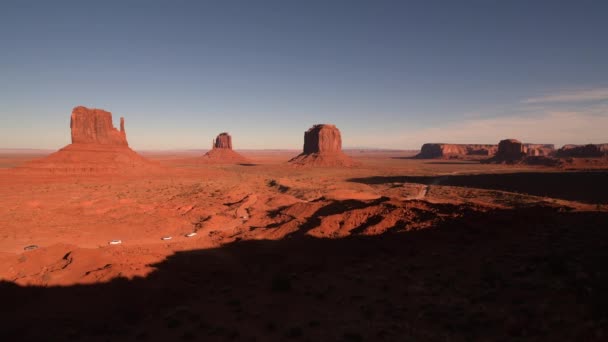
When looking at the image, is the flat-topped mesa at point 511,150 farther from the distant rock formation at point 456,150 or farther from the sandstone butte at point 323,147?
the sandstone butte at point 323,147

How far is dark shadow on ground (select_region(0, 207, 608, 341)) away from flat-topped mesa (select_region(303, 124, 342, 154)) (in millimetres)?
100905

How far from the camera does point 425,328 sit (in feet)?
28.8

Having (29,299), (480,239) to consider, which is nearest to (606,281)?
(480,239)

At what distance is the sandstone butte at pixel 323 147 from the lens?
11193cm

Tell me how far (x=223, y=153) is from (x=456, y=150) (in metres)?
153

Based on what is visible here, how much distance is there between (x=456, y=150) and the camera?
190 metres

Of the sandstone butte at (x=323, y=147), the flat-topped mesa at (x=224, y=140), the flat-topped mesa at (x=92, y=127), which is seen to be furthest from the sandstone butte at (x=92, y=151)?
the flat-topped mesa at (x=224, y=140)

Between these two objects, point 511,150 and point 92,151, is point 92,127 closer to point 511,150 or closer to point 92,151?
point 92,151

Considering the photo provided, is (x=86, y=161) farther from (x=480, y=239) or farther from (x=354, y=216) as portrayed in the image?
(x=480, y=239)

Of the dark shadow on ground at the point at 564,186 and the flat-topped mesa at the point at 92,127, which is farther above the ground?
the flat-topped mesa at the point at 92,127

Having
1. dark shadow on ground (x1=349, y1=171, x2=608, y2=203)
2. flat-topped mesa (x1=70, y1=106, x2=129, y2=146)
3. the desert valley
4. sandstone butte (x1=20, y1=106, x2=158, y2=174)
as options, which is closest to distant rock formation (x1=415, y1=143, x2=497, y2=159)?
dark shadow on ground (x1=349, y1=171, x2=608, y2=203)

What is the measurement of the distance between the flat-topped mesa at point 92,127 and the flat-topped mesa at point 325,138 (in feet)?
233

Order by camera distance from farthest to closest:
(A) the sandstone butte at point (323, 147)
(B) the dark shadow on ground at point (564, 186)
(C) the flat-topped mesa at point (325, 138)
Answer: (C) the flat-topped mesa at point (325, 138) → (A) the sandstone butte at point (323, 147) → (B) the dark shadow on ground at point (564, 186)

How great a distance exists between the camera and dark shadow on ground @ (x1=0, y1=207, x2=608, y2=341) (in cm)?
858
